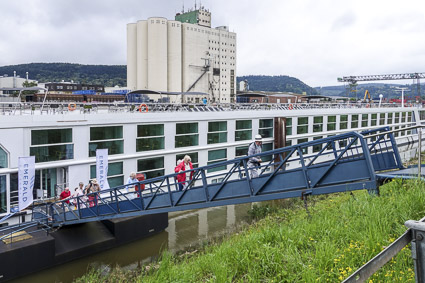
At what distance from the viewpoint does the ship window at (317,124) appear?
2522cm

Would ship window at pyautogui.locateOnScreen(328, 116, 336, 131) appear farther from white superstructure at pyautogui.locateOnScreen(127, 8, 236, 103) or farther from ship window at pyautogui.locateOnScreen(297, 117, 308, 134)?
white superstructure at pyautogui.locateOnScreen(127, 8, 236, 103)

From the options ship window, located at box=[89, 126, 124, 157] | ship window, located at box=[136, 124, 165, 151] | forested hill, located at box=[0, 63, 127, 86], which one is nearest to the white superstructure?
ship window, located at box=[136, 124, 165, 151]

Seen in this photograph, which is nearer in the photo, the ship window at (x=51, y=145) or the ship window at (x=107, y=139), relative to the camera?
the ship window at (x=51, y=145)

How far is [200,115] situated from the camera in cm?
1812

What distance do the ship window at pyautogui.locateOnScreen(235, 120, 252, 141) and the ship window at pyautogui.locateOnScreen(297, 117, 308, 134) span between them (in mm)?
4668

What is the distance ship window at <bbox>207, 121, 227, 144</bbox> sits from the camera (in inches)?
742

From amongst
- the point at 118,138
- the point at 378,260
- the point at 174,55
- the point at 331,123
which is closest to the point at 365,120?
the point at 331,123

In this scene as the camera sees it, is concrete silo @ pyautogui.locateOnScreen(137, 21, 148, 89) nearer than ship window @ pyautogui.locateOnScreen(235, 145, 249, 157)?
No

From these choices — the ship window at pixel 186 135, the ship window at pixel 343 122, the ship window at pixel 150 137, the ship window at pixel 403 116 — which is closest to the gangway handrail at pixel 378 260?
the ship window at pixel 150 137

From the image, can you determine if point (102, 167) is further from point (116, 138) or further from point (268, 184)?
point (268, 184)

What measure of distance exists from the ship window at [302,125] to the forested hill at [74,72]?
414 ft

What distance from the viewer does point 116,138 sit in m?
15.2

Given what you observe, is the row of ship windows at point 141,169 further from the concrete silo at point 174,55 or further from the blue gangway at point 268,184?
the concrete silo at point 174,55

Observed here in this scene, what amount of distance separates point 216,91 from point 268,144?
66394 millimetres
